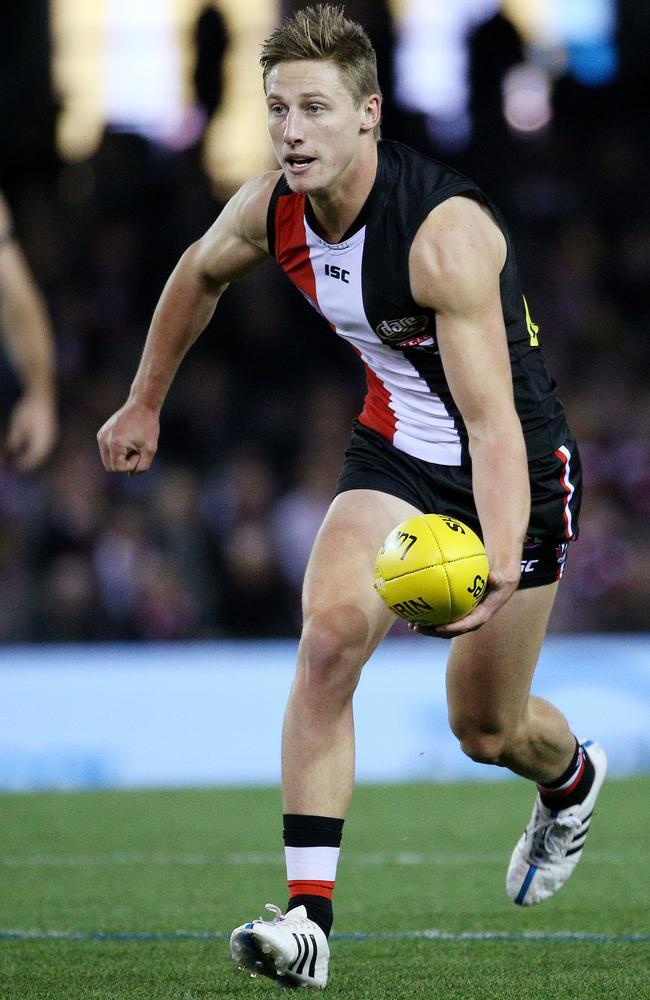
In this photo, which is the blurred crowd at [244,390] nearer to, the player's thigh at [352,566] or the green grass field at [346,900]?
the green grass field at [346,900]

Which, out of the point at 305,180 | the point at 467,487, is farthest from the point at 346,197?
the point at 467,487

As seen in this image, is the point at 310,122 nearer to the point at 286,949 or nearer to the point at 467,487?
the point at 467,487

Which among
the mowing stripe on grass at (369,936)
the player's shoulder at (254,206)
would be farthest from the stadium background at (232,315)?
the player's shoulder at (254,206)

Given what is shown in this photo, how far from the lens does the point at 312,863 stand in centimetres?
408

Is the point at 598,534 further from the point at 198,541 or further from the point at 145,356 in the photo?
the point at 145,356

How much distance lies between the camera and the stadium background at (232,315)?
1108cm

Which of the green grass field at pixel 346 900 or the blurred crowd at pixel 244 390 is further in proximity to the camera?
the blurred crowd at pixel 244 390

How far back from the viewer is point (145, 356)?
16.2 ft

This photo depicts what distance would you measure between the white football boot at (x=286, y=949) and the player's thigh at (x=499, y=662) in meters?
1.02

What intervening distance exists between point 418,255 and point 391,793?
5606mm

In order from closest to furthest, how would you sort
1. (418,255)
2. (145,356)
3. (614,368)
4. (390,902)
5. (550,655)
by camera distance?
(418,255) → (145,356) → (390,902) → (550,655) → (614,368)

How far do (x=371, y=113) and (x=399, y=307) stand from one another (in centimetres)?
54

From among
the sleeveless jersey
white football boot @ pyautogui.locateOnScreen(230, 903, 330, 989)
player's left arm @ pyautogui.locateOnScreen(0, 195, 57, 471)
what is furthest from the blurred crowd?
white football boot @ pyautogui.locateOnScreen(230, 903, 330, 989)

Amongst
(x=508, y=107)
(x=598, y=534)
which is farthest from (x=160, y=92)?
(x=598, y=534)
